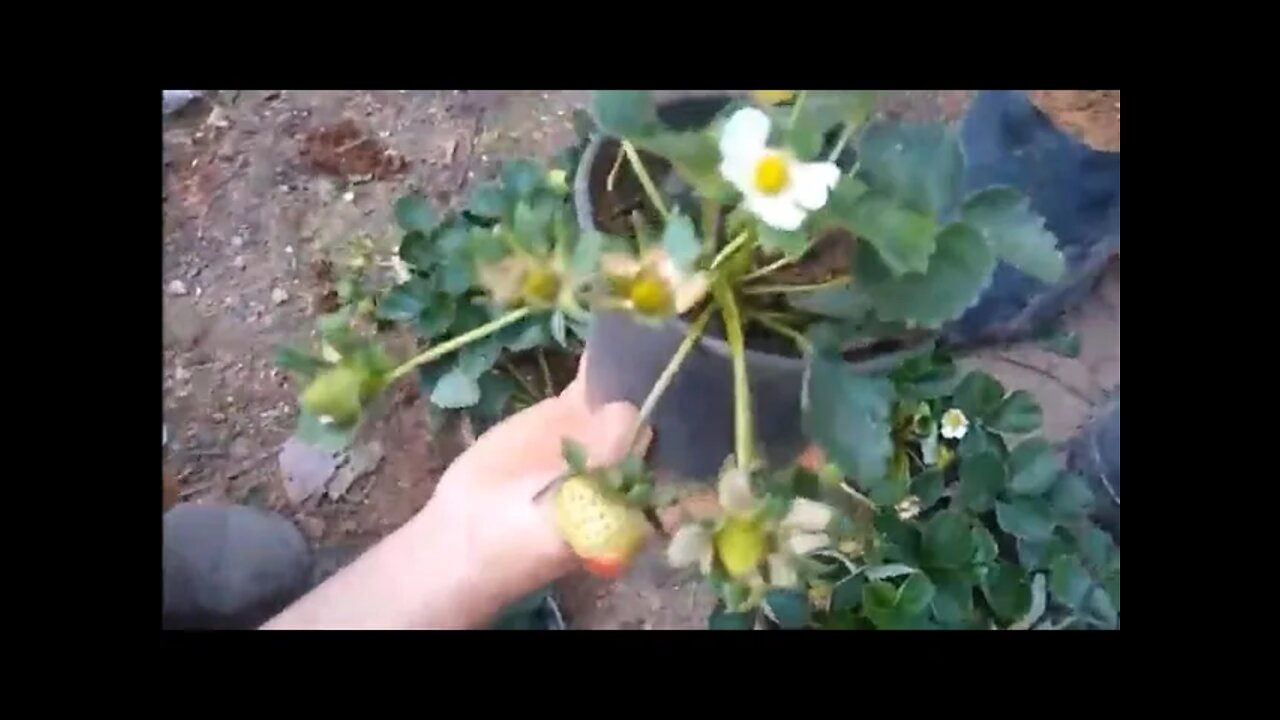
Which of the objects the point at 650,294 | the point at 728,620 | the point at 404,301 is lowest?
the point at 728,620

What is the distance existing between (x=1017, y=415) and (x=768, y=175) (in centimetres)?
24

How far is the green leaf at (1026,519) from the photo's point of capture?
0.61 meters

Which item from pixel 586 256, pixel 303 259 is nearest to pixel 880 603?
pixel 586 256

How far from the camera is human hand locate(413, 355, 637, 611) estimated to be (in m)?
0.57

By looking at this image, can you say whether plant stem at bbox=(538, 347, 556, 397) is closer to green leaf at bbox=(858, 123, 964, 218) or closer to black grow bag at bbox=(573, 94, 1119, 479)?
black grow bag at bbox=(573, 94, 1119, 479)

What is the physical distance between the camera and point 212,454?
68 cm

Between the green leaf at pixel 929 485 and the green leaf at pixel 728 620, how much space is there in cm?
10

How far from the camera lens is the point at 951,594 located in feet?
1.94

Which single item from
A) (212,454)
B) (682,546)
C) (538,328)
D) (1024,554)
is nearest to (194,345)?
(212,454)

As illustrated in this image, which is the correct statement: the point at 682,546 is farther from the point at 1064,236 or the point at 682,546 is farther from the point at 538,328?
the point at 1064,236

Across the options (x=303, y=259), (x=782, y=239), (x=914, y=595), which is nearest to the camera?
(x=782, y=239)

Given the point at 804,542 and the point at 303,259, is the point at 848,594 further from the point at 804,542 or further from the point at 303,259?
the point at 303,259

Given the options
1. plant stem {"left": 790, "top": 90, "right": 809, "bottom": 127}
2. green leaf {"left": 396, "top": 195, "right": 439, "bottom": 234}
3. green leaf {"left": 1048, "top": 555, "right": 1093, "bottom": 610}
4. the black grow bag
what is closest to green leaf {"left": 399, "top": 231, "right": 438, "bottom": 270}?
green leaf {"left": 396, "top": 195, "right": 439, "bottom": 234}
